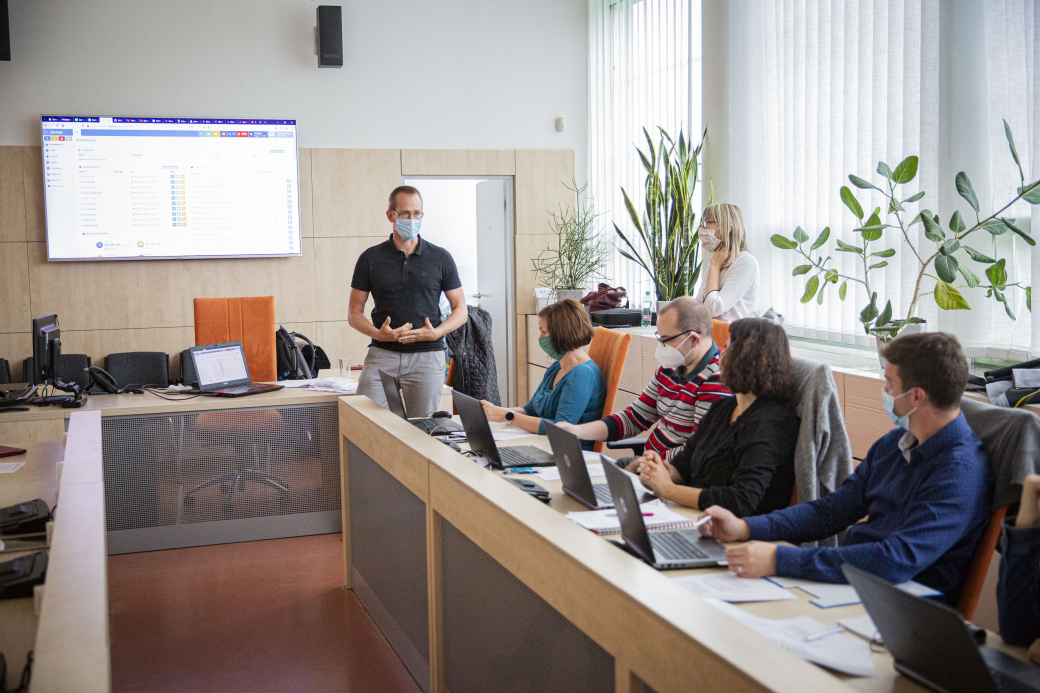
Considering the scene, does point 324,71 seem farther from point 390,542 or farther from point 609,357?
point 390,542

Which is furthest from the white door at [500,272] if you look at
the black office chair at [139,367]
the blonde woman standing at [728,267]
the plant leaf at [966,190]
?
the plant leaf at [966,190]

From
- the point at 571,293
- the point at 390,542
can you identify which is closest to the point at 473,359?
the point at 571,293

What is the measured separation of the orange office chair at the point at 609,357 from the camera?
373 cm

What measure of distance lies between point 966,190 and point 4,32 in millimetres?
6193

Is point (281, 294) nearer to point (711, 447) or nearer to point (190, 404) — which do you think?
point (190, 404)

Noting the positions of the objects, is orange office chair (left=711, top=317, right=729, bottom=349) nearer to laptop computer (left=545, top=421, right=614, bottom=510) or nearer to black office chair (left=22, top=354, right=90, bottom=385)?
laptop computer (left=545, top=421, right=614, bottom=510)

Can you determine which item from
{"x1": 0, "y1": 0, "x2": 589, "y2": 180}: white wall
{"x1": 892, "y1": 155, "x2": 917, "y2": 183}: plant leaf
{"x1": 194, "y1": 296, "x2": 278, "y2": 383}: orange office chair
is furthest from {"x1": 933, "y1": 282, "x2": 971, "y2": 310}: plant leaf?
{"x1": 0, "y1": 0, "x2": 589, "y2": 180}: white wall

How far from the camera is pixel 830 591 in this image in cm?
185

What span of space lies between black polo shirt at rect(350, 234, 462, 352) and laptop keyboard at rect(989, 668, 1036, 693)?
128 inches

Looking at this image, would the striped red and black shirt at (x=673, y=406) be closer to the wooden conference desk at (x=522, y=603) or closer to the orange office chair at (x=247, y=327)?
the wooden conference desk at (x=522, y=603)

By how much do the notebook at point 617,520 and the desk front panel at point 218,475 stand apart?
2.46 meters

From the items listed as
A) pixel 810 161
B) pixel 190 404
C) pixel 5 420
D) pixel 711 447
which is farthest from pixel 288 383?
pixel 810 161

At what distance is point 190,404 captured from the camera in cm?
438

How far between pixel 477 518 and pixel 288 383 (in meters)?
2.98
